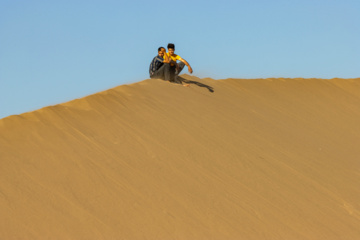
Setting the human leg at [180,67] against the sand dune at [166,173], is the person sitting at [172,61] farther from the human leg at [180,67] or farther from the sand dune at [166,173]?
the sand dune at [166,173]

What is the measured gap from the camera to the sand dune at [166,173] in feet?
23.8

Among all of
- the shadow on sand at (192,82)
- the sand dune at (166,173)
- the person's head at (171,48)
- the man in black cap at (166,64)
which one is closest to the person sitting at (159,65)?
the man in black cap at (166,64)

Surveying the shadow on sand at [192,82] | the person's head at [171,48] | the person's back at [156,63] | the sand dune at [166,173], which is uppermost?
the person's head at [171,48]

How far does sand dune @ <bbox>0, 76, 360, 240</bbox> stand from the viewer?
7.24 m

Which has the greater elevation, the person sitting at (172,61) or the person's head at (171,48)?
the person's head at (171,48)

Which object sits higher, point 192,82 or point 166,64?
point 166,64

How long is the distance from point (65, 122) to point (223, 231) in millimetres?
3131

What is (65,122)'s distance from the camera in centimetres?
936

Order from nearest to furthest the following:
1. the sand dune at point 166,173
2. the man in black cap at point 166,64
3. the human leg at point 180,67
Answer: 1. the sand dune at point 166,173
2. the man in black cap at point 166,64
3. the human leg at point 180,67

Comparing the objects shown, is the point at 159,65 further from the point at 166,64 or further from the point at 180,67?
the point at 180,67

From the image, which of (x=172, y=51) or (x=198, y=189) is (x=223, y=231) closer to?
(x=198, y=189)

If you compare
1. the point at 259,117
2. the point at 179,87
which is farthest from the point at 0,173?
the point at 259,117

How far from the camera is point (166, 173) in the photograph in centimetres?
853

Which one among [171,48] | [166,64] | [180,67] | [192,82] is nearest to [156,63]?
[166,64]
